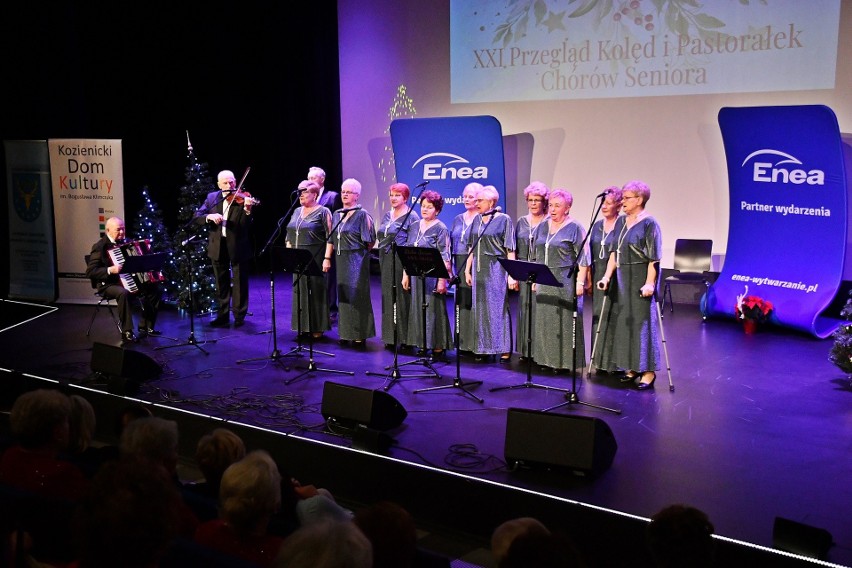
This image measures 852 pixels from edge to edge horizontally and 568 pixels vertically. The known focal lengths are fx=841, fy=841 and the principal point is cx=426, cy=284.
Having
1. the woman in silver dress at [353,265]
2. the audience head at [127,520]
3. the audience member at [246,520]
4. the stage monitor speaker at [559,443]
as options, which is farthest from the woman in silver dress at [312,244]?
the audience head at [127,520]

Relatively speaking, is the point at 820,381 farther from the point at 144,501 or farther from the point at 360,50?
the point at 360,50

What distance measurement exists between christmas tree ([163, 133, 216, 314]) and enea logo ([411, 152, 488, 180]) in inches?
103

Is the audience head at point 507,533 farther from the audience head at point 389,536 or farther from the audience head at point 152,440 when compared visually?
the audience head at point 152,440

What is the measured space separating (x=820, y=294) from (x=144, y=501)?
24.4 feet

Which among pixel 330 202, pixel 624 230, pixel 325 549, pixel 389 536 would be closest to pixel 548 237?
pixel 624 230

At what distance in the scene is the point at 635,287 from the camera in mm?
6344

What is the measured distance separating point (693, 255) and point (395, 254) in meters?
3.76

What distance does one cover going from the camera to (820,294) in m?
7.97

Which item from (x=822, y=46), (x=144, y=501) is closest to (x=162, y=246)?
(x=822, y=46)

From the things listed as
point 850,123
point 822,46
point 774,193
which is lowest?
point 774,193

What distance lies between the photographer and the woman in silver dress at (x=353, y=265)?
301 inches

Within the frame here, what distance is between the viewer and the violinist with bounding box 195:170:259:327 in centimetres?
860

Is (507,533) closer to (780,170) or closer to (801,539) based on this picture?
(801,539)

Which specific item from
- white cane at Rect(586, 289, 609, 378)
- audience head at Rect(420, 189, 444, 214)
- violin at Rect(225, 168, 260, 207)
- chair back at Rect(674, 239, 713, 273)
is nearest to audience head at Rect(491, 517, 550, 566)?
white cane at Rect(586, 289, 609, 378)
